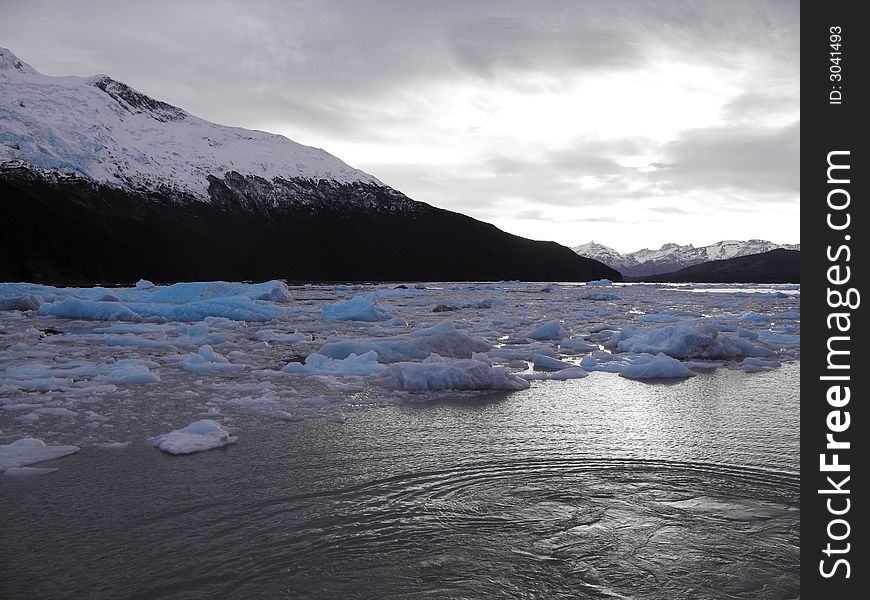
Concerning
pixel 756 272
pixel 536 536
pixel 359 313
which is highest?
pixel 756 272

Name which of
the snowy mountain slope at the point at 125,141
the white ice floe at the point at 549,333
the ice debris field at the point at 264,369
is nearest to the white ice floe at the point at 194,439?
the ice debris field at the point at 264,369

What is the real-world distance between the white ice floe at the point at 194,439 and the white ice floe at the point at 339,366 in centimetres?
345

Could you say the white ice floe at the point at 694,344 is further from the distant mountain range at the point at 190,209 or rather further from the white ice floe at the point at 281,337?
the distant mountain range at the point at 190,209

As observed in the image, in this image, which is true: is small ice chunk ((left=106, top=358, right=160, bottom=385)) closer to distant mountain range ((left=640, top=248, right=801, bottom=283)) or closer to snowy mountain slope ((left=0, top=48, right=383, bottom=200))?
snowy mountain slope ((left=0, top=48, right=383, bottom=200))

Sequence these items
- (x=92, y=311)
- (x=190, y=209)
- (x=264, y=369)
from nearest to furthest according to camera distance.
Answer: (x=264, y=369), (x=92, y=311), (x=190, y=209)

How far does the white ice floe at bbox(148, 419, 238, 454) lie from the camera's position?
4.64m

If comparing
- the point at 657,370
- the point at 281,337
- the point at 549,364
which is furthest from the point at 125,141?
the point at 657,370

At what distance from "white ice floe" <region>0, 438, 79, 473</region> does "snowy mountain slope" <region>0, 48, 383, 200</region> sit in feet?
352

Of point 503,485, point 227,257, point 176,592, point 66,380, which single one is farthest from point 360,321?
point 227,257

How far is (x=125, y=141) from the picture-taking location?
132375 mm

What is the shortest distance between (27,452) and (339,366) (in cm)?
470

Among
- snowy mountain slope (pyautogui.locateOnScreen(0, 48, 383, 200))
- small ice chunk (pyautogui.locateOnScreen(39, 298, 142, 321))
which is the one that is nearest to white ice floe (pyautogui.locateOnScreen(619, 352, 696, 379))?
small ice chunk (pyautogui.locateOnScreen(39, 298, 142, 321))

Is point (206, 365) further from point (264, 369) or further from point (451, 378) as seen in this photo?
point (451, 378)

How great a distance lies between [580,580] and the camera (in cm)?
269
